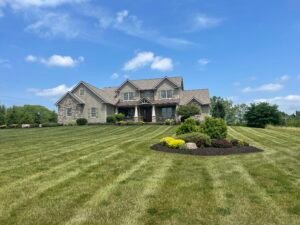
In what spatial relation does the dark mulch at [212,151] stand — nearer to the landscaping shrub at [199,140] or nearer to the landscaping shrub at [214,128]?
the landscaping shrub at [199,140]

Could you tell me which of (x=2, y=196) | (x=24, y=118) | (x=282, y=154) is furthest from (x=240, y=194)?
(x=24, y=118)

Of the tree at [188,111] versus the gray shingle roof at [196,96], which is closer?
the tree at [188,111]

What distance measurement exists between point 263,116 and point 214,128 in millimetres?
30088

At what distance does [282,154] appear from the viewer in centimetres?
1369

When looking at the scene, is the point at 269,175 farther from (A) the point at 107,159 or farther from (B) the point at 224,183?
(A) the point at 107,159

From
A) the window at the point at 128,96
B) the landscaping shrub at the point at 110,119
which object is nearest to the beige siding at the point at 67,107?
the landscaping shrub at the point at 110,119

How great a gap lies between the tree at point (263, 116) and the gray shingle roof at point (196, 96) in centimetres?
713

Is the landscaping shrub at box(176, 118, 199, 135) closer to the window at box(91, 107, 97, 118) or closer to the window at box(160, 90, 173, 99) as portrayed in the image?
the window at box(160, 90, 173, 99)

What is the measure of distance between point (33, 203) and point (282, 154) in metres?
11.0

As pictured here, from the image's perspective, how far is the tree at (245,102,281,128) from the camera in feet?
144

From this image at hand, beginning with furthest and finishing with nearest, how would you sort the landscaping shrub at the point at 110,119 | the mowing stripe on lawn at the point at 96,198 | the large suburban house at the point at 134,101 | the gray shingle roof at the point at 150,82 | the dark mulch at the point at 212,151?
the gray shingle roof at the point at 150,82
the large suburban house at the point at 134,101
the landscaping shrub at the point at 110,119
the dark mulch at the point at 212,151
the mowing stripe on lawn at the point at 96,198

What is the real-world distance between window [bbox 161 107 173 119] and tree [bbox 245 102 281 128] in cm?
1142

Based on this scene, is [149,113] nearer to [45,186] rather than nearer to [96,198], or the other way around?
[45,186]

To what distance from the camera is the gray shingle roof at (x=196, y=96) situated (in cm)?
4341
